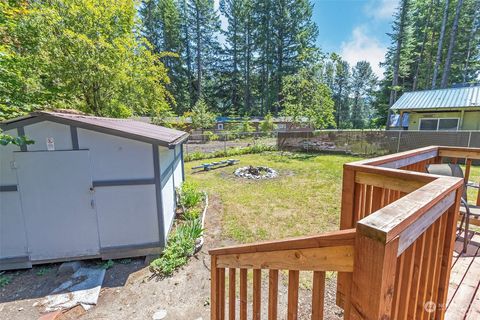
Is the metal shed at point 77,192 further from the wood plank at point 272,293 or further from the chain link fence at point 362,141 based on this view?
the chain link fence at point 362,141

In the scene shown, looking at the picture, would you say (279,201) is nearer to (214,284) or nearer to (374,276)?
(214,284)

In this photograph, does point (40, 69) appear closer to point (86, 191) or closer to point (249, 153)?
point (86, 191)

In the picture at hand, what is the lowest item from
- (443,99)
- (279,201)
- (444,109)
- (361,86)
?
(279,201)

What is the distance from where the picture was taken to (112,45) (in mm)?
6309

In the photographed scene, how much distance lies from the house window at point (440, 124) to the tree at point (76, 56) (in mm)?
13525

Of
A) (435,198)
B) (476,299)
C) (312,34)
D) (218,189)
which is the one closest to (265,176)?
(218,189)

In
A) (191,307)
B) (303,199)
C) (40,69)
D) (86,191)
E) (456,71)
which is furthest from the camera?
(456,71)

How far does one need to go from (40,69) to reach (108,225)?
4801mm

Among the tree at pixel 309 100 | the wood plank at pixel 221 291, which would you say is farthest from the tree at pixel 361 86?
the wood plank at pixel 221 291

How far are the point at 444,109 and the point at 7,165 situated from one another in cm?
1546

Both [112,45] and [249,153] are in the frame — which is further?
[249,153]

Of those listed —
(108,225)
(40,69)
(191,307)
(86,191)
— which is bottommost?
(191,307)

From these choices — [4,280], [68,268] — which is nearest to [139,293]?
[68,268]

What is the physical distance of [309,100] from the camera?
47.2 ft
